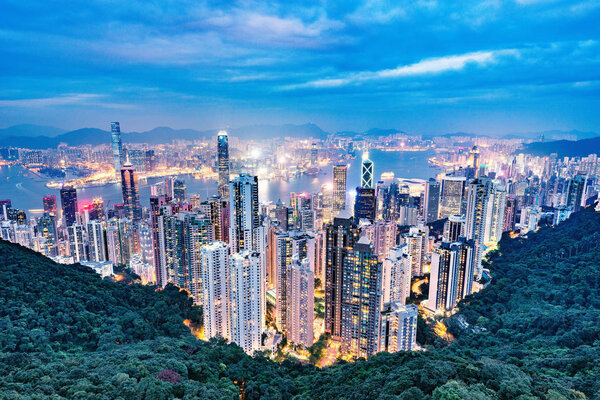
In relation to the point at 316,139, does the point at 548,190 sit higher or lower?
lower

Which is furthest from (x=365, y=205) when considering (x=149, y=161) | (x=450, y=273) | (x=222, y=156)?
(x=149, y=161)

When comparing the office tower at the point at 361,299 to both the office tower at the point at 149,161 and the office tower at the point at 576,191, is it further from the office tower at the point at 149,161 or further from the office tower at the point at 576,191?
the office tower at the point at 149,161

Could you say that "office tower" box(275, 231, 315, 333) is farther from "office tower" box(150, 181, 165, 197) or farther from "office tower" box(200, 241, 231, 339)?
"office tower" box(150, 181, 165, 197)

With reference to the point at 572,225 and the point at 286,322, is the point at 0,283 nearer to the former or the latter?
the point at 286,322

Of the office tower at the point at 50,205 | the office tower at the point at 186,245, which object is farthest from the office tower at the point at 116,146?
the office tower at the point at 186,245

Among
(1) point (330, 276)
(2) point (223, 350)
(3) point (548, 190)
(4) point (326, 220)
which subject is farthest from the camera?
(3) point (548, 190)

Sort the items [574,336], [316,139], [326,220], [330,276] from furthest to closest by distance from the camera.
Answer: [316,139], [326,220], [330,276], [574,336]

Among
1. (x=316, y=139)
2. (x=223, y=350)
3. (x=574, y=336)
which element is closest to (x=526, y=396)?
(x=574, y=336)

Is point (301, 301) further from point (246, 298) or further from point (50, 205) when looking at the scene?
point (50, 205)
